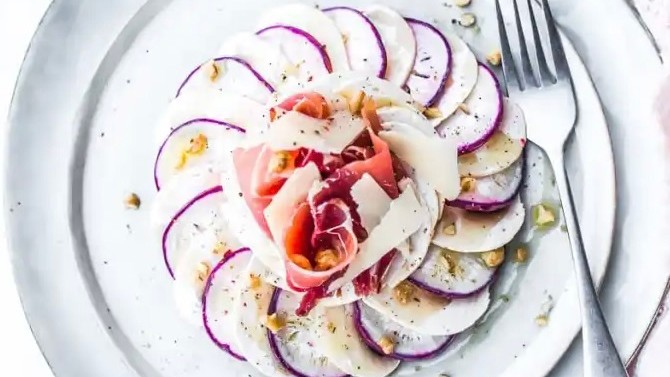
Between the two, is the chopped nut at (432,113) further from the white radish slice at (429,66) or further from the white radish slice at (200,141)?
the white radish slice at (200,141)

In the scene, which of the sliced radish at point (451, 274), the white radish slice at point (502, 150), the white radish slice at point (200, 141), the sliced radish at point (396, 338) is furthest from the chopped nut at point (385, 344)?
the white radish slice at point (200, 141)

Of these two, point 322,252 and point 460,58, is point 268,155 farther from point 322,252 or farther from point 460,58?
point 460,58

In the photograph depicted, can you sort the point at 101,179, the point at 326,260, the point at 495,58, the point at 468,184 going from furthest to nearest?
the point at 101,179
the point at 495,58
the point at 468,184
the point at 326,260

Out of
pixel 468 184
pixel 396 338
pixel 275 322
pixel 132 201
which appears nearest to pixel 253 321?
A: pixel 275 322

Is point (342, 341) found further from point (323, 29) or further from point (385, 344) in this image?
point (323, 29)

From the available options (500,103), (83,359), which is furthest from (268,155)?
(83,359)

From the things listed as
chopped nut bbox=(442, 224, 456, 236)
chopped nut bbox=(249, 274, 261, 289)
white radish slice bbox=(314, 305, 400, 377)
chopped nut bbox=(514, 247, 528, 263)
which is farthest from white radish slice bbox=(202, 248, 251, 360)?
chopped nut bbox=(514, 247, 528, 263)

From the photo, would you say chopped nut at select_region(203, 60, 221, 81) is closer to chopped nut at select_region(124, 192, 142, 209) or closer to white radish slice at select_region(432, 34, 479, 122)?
chopped nut at select_region(124, 192, 142, 209)
